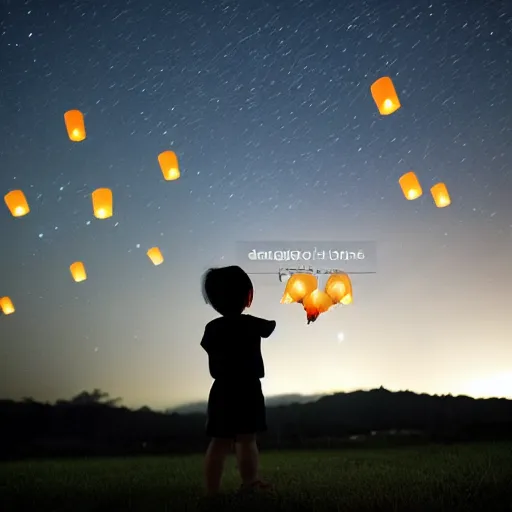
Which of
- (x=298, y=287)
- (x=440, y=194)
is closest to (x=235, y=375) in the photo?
(x=298, y=287)

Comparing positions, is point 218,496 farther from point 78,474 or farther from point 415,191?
point 415,191

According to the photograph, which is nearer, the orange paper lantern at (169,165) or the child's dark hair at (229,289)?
the child's dark hair at (229,289)

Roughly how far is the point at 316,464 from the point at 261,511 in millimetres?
926

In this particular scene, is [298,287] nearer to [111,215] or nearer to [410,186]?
[410,186]

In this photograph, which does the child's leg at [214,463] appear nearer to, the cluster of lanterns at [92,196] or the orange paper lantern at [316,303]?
the orange paper lantern at [316,303]

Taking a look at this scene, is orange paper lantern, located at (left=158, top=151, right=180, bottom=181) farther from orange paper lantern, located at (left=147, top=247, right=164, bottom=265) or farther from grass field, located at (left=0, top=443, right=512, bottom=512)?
grass field, located at (left=0, top=443, right=512, bottom=512)

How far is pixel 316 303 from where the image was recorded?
3006 mm

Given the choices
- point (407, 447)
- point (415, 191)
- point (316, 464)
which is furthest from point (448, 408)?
point (415, 191)

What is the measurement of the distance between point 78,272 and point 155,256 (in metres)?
0.32

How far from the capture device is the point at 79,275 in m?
3.12

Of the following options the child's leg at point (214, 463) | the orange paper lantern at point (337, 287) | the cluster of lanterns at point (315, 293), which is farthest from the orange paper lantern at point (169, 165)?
the child's leg at point (214, 463)

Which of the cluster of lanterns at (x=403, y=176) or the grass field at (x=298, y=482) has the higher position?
the cluster of lanterns at (x=403, y=176)

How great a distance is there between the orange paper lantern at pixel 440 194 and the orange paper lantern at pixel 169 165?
1.07 metres

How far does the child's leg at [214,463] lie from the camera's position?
2014 millimetres
